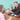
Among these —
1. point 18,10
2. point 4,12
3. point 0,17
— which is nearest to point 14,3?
point 18,10

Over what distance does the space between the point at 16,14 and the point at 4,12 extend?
27 cm

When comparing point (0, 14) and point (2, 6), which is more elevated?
point (2, 6)

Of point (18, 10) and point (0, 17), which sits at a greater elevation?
point (18, 10)

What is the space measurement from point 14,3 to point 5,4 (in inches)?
8.2

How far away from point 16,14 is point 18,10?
0.10m

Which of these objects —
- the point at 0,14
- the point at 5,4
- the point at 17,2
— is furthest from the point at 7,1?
the point at 0,14

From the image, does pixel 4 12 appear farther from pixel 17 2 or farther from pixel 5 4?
pixel 17 2

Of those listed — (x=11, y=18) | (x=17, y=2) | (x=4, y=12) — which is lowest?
(x=11, y=18)

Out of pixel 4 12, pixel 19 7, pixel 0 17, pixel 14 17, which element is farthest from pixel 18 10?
pixel 0 17

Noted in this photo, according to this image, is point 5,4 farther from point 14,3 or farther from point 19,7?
point 19,7

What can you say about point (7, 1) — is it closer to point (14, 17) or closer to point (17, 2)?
point (17, 2)

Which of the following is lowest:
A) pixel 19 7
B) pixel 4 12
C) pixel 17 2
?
pixel 4 12

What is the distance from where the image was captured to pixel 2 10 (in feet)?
3.25

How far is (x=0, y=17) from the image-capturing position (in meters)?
0.96
